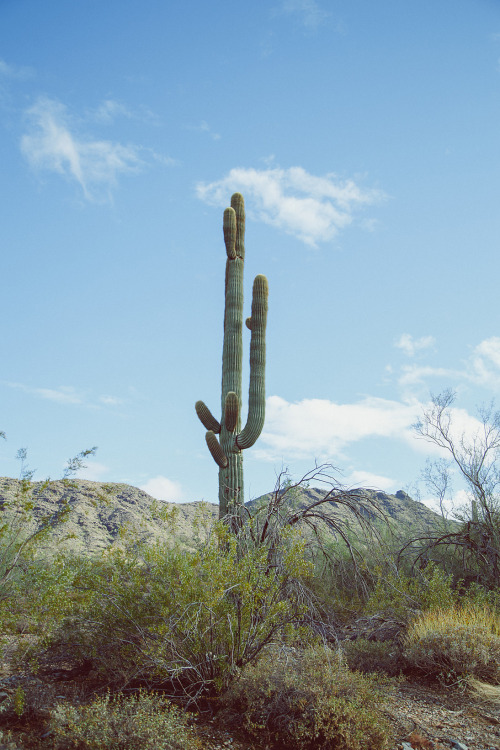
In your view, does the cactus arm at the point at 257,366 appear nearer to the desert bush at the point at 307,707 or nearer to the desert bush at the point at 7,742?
the desert bush at the point at 307,707

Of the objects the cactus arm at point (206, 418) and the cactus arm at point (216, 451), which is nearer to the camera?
the cactus arm at point (216, 451)

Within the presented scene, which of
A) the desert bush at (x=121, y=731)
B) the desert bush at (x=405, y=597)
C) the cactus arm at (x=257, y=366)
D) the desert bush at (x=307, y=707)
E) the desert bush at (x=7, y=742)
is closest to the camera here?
the desert bush at (x=121, y=731)

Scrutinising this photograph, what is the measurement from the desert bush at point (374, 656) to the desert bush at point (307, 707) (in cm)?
160

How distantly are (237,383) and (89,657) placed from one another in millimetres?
6148

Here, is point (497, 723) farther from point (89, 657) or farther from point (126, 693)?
point (89, 657)

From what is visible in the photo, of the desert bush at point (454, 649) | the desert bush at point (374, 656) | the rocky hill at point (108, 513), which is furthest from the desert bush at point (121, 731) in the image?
the rocky hill at point (108, 513)

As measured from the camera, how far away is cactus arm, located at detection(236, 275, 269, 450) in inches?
423

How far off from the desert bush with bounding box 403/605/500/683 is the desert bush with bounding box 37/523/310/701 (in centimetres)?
190

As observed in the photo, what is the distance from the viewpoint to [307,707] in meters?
4.91

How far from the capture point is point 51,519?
637 cm

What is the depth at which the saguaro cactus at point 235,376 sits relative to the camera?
10.6 metres

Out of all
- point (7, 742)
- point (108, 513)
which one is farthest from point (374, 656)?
point (108, 513)

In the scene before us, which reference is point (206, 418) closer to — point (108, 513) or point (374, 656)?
point (374, 656)

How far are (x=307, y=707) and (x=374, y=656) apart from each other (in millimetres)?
2707
